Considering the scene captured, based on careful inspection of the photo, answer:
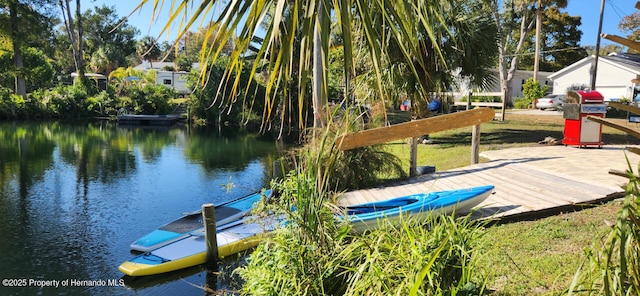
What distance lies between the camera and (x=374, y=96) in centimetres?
1288

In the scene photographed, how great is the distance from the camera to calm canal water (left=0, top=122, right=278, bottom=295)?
25.3 ft

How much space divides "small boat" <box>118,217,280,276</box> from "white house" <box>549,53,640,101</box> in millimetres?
33262

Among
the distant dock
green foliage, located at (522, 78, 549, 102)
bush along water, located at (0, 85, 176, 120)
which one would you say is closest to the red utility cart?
green foliage, located at (522, 78, 549, 102)

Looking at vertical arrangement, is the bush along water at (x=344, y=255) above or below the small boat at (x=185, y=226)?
above

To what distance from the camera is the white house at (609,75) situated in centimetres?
3469

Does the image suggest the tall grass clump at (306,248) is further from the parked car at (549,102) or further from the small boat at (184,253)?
the parked car at (549,102)

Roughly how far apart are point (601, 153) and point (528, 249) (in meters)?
7.27

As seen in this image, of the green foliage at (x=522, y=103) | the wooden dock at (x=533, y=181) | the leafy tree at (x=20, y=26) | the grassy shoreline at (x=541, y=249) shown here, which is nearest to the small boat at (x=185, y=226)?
the wooden dock at (x=533, y=181)

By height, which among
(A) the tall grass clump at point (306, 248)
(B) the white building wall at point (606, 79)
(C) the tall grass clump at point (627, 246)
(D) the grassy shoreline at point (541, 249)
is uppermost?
(B) the white building wall at point (606, 79)

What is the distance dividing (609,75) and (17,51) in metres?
48.9

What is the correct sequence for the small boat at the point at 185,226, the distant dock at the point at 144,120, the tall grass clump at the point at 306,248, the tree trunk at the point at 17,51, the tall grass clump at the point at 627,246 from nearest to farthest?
1. the tall grass clump at the point at 627,246
2. the tall grass clump at the point at 306,248
3. the small boat at the point at 185,226
4. the tree trunk at the point at 17,51
5. the distant dock at the point at 144,120

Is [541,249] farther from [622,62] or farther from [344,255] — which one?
[622,62]

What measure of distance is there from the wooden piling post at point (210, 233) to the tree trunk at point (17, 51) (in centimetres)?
4067

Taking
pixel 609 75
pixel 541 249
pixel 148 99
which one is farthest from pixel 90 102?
pixel 541 249
